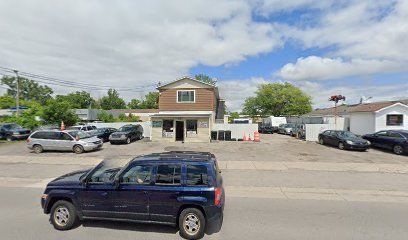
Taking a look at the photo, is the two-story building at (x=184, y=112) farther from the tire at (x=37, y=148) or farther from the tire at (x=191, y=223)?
the tire at (x=191, y=223)

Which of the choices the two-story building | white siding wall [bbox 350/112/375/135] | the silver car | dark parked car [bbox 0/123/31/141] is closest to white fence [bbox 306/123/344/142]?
white siding wall [bbox 350/112/375/135]

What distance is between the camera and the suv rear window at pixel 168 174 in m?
5.27

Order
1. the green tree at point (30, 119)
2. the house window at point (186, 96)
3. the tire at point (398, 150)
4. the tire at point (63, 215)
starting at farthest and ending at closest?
the green tree at point (30, 119)
the house window at point (186, 96)
the tire at point (398, 150)
the tire at point (63, 215)

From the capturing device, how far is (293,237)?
5055mm

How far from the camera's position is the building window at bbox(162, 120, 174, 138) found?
77.0ft

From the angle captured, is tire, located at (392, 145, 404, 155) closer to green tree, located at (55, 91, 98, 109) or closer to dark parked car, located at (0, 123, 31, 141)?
dark parked car, located at (0, 123, 31, 141)

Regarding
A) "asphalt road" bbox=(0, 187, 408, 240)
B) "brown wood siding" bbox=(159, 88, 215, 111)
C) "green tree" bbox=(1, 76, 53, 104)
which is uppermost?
"green tree" bbox=(1, 76, 53, 104)

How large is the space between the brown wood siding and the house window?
12.1 inches

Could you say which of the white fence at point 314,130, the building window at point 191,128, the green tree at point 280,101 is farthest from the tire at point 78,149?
the green tree at point 280,101

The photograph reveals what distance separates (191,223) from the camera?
5.14 meters

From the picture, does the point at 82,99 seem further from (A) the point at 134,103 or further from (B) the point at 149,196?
(B) the point at 149,196

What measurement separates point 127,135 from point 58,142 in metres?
5.83

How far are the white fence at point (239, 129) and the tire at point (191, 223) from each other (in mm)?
18709

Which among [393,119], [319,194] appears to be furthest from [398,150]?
[319,194]
